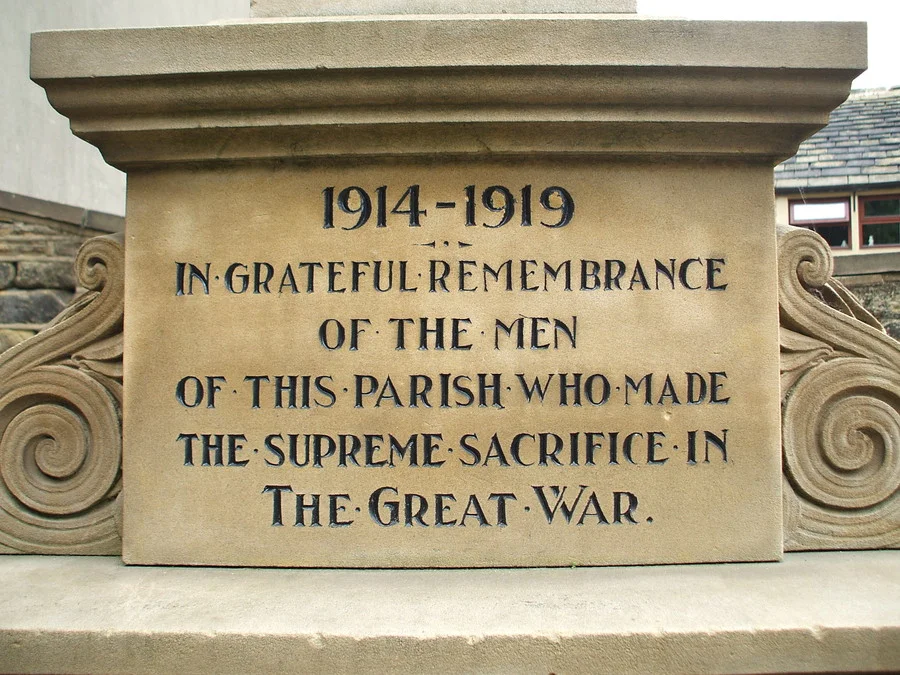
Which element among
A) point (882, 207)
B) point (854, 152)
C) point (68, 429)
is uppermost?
point (854, 152)

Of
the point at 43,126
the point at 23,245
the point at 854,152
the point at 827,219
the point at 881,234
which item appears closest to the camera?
the point at 23,245

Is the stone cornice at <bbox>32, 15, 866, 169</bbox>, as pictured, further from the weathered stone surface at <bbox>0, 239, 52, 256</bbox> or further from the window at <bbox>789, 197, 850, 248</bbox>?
the window at <bbox>789, 197, 850, 248</bbox>

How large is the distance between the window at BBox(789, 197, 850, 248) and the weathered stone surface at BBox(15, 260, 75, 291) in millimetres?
16848

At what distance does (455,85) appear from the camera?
2201mm

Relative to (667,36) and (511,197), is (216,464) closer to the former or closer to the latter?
(511,197)

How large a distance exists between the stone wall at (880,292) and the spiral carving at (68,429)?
661 centimetres

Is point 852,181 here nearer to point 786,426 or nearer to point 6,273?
point 6,273

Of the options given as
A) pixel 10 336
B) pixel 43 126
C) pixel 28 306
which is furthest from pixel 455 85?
pixel 43 126

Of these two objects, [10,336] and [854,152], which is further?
[854,152]

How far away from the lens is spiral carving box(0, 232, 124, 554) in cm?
240

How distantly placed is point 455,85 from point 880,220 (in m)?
19.9

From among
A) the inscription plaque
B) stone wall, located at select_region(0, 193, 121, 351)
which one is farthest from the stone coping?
the inscription plaque

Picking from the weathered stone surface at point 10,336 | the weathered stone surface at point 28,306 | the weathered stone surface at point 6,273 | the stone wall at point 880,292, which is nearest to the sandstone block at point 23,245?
the weathered stone surface at point 6,273

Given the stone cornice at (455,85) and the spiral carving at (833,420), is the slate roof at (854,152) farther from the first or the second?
the stone cornice at (455,85)
